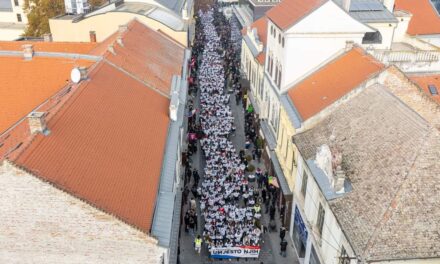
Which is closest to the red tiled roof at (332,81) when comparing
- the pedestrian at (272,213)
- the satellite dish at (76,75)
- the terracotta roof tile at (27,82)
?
the pedestrian at (272,213)

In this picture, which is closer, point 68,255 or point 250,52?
point 68,255

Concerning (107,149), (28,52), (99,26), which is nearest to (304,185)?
(107,149)

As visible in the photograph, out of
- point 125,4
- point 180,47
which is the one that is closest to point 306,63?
point 180,47

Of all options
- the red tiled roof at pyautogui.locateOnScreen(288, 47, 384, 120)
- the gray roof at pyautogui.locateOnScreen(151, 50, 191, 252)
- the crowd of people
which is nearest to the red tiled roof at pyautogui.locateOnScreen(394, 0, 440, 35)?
the crowd of people

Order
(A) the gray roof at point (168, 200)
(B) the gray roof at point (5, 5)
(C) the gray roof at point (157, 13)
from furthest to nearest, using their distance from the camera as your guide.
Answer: (B) the gray roof at point (5, 5) < (C) the gray roof at point (157, 13) < (A) the gray roof at point (168, 200)

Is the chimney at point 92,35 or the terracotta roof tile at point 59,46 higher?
the terracotta roof tile at point 59,46

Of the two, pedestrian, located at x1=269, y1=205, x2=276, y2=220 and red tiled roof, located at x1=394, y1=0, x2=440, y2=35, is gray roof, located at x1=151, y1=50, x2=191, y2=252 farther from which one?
red tiled roof, located at x1=394, y1=0, x2=440, y2=35

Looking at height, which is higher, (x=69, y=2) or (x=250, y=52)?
(x=69, y=2)

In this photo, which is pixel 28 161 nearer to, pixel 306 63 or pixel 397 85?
pixel 397 85

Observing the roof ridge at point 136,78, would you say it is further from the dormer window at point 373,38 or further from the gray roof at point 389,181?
the dormer window at point 373,38
